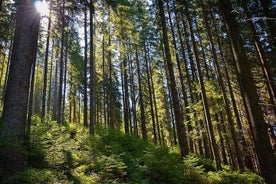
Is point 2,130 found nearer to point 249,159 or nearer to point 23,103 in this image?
point 23,103

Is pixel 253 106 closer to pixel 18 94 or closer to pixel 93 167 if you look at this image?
pixel 93 167

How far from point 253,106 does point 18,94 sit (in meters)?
6.78

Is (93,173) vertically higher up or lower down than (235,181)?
higher up

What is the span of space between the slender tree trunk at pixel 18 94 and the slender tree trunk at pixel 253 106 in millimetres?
6320

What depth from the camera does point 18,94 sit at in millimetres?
6102

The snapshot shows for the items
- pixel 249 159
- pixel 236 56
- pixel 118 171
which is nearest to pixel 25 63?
pixel 118 171

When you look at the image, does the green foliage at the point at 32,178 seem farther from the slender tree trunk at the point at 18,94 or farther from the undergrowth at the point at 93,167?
the slender tree trunk at the point at 18,94

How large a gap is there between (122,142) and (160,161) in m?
5.97

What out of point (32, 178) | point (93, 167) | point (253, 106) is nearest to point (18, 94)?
point (32, 178)

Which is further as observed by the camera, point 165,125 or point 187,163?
point 165,125

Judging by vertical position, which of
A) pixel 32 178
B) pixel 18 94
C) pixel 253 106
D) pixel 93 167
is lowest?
pixel 32 178

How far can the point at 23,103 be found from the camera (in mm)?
6184

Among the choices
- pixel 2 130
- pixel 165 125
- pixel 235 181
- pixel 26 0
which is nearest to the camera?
pixel 2 130

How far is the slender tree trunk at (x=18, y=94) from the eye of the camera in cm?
559
